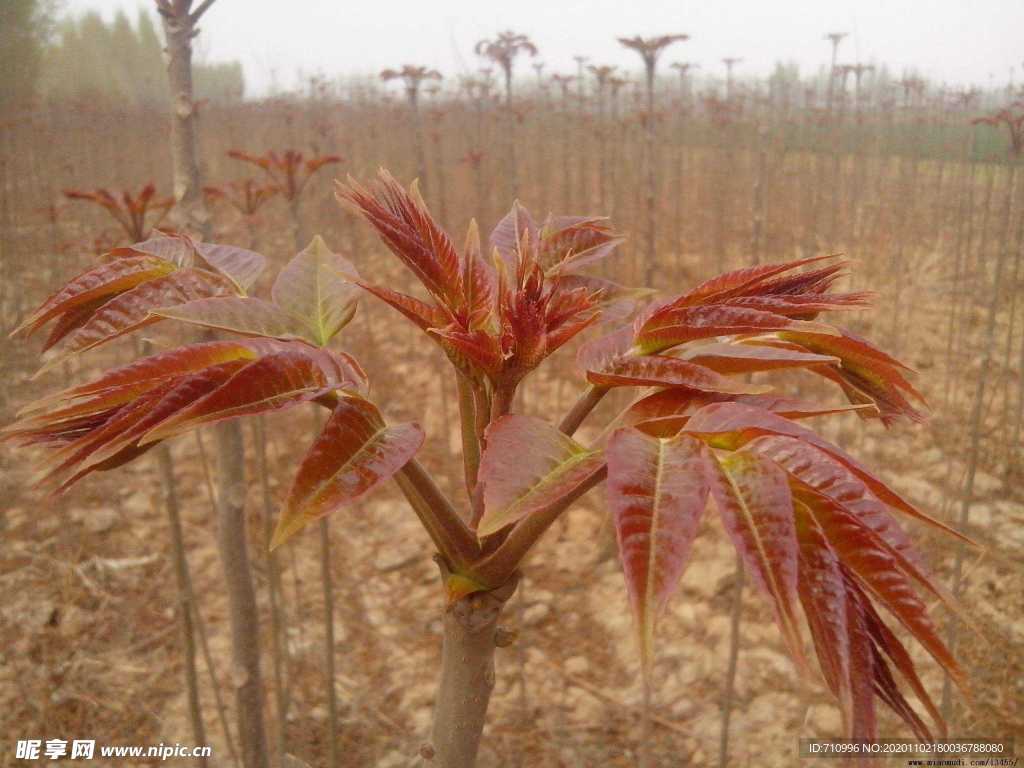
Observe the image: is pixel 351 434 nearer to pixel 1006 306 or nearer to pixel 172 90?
pixel 172 90

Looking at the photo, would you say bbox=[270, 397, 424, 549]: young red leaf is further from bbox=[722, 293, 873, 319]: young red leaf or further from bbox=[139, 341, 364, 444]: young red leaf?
bbox=[722, 293, 873, 319]: young red leaf

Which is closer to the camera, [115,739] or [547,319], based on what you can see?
[547,319]

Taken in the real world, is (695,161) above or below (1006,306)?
above

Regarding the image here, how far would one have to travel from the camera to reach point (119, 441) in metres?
0.48

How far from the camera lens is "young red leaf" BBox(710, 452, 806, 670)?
1.20ft

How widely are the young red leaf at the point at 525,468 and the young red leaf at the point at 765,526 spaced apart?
9cm

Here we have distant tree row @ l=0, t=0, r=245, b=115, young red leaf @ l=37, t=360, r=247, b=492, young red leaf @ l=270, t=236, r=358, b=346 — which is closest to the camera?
young red leaf @ l=37, t=360, r=247, b=492

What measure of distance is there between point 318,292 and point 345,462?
0.29 m

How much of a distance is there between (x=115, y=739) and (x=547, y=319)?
2.56 m

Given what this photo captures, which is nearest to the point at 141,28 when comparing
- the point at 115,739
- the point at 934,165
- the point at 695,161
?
the point at 695,161

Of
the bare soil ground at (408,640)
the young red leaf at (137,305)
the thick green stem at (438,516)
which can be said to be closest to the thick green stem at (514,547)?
the thick green stem at (438,516)

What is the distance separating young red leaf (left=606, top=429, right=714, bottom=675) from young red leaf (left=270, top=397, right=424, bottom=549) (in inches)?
6.0

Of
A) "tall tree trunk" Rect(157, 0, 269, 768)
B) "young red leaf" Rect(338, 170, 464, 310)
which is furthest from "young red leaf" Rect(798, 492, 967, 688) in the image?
"tall tree trunk" Rect(157, 0, 269, 768)

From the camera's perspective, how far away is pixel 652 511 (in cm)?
40
